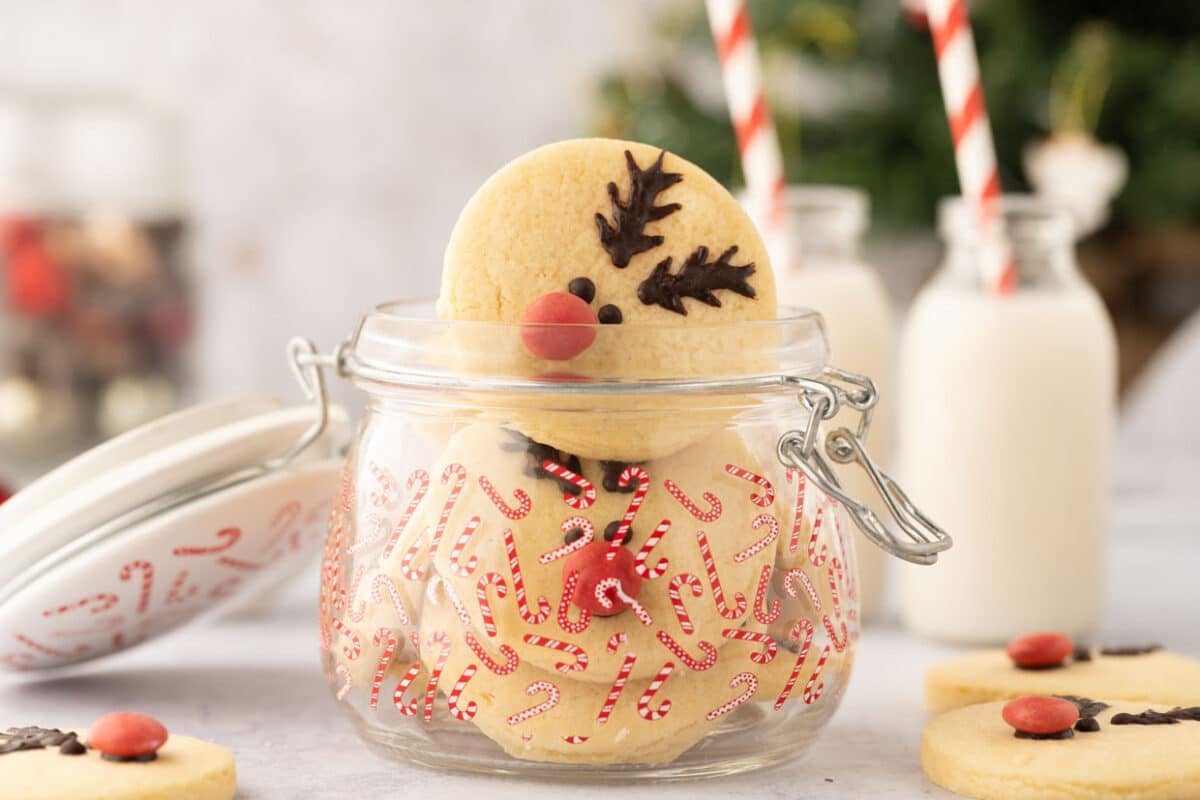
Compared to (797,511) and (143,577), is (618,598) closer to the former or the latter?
(797,511)

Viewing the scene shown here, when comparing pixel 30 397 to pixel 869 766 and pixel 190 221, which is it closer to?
pixel 190 221

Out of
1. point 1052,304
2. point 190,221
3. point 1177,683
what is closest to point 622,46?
point 190,221

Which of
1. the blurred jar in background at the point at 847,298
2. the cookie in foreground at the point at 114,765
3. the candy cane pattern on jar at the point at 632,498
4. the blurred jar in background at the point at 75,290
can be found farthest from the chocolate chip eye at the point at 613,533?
the blurred jar in background at the point at 75,290

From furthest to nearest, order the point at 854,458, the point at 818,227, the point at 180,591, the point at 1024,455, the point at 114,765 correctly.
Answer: the point at 818,227
the point at 1024,455
the point at 180,591
the point at 854,458
the point at 114,765

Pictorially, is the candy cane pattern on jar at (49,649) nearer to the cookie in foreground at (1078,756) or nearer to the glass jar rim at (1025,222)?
the cookie in foreground at (1078,756)

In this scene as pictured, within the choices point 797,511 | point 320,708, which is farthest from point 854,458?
point 320,708

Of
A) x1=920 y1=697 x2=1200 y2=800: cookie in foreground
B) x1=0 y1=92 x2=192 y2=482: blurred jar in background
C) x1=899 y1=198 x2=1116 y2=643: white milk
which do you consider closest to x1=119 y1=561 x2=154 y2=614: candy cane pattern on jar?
x1=920 y1=697 x2=1200 y2=800: cookie in foreground
